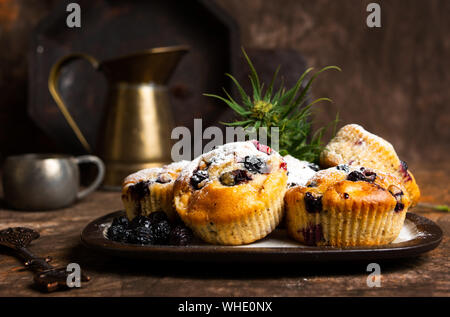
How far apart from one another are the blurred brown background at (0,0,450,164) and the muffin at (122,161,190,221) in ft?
3.80

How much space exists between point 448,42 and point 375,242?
5.19 ft

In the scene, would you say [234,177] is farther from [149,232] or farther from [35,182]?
[35,182]

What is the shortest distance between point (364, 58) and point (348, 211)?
1.43 meters

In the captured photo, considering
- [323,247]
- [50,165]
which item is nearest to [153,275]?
[323,247]

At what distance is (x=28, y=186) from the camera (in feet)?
4.40

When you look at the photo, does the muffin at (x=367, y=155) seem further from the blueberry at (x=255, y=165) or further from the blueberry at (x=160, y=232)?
the blueberry at (x=160, y=232)

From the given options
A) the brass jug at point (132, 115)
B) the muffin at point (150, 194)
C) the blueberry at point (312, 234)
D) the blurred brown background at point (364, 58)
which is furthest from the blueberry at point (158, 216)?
the blurred brown background at point (364, 58)

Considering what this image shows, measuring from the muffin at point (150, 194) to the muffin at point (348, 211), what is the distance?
240 millimetres

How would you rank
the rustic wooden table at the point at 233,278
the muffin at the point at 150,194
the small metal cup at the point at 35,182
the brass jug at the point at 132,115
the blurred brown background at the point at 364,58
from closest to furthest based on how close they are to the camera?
the rustic wooden table at the point at 233,278, the muffin at the point at 150,194, the small metal cup at the point at 35,182, the brass jug at the point at 132,115, the blurred brown background at the point at 364,58

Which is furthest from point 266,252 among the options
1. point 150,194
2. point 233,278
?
point 150,194

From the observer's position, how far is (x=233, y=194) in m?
0.82

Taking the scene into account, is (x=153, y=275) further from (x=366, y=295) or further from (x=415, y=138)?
(x=415, y=138)

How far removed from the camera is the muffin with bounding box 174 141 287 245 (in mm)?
812

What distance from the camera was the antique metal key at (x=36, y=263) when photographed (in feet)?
2.39
